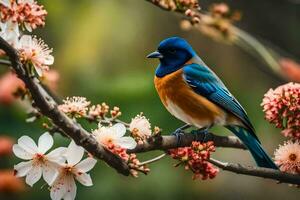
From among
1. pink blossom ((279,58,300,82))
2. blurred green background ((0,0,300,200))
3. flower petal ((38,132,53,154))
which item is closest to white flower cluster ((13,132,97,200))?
flower petal ((38,132,53,154))

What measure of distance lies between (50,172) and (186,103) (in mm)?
732

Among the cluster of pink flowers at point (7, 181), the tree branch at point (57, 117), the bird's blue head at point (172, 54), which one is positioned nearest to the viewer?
the tree branch at point (57, 117)

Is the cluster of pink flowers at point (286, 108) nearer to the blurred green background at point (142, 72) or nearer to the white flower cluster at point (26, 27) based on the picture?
the white flower cluster at point (26, 27)

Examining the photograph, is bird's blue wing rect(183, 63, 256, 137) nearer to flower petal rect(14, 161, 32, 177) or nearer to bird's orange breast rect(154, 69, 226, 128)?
bird's orange breast rect(154, 69, 226, 128)

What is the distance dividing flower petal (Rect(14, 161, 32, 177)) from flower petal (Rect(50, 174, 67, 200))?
8 cm

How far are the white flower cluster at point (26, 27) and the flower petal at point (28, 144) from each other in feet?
0.57

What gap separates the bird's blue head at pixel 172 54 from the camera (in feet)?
7.42

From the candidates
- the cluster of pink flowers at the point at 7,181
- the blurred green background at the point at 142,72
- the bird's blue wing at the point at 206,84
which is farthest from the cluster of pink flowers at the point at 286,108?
the blurred green background at the point at 142,72

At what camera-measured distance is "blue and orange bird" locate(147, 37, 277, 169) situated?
229cm

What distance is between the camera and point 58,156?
1.74 meters

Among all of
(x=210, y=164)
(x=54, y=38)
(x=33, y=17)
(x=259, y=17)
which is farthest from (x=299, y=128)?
(x=54, y=38)

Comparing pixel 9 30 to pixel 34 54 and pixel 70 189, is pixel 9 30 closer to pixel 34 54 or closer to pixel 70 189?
pixel 34 54

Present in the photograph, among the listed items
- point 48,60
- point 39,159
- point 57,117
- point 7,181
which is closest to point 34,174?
point 39,159

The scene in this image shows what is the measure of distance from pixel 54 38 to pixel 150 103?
37.4 inches
